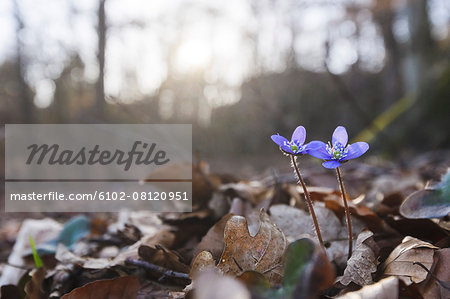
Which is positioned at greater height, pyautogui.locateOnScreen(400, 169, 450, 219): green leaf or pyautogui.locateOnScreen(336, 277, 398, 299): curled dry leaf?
pyautogui.locateOnScreen(400, 169, 450, 219): green leaf

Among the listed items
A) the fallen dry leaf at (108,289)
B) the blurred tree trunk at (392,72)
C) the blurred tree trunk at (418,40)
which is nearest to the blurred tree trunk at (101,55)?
the fallen dry leaf at (108,289)

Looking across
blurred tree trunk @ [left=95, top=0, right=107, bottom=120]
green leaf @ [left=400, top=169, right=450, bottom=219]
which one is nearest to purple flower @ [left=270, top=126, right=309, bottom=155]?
green leaf @ [left=400, top=169, right=450, bottom=219]

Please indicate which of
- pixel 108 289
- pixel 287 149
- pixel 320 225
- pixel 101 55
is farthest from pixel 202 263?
pixel 101 55

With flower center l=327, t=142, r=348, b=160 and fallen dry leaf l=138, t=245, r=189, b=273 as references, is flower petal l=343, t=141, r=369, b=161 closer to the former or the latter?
flower center l=327, t=142, r=348, b=160

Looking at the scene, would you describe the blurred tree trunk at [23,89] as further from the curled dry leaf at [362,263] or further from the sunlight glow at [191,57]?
the curled dry leaf at [362,263]

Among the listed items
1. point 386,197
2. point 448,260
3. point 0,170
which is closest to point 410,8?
point 386,197

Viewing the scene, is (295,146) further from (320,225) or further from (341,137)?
(320,225)

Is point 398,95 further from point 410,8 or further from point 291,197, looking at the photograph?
point 291,197
